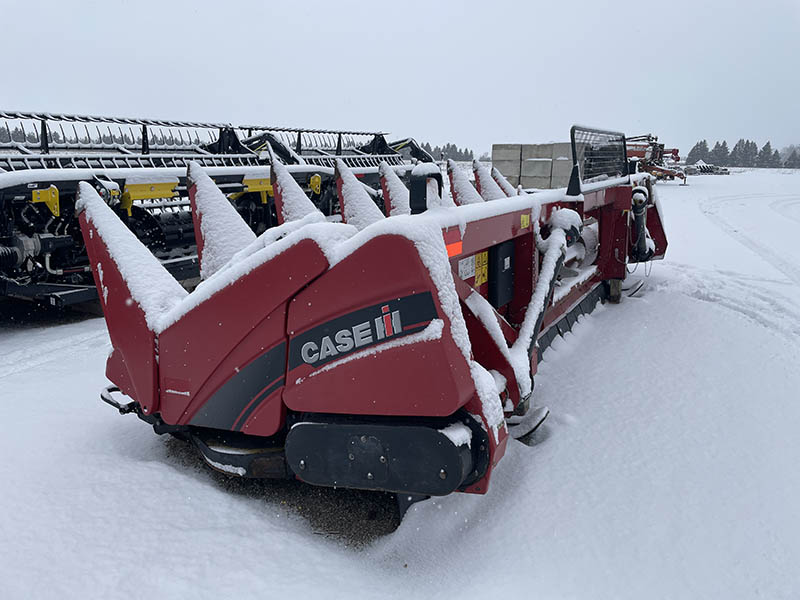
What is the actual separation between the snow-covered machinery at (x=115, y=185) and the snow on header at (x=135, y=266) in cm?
154

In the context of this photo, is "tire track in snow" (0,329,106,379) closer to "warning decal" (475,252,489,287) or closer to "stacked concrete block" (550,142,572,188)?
"warning decal" (475,252,489,287)

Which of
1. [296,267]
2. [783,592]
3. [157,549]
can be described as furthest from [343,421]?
[783,592]

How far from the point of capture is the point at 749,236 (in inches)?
386

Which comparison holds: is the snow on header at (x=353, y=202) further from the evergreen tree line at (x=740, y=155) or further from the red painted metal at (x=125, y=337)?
the evergreen tree line at (x=740, y=155)

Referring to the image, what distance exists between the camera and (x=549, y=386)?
3531 mm

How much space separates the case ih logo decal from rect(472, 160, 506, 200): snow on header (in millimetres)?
3144

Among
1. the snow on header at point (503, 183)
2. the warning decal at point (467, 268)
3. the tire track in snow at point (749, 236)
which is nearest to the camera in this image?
the warning decal at point (467, 268)

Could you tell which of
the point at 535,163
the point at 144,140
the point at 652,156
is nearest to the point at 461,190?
the point at 144,140

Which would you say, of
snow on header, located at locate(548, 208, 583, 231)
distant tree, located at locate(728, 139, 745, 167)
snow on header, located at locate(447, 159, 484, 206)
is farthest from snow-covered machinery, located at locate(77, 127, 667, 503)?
distant tree, located at locate(728, 139, 745, 167)

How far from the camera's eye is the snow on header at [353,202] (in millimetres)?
3824

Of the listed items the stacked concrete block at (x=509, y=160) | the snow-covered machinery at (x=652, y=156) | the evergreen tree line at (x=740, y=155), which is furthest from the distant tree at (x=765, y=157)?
the stacked concrete block at (x=509, y=160)

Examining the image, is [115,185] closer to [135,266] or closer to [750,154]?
[135,266]

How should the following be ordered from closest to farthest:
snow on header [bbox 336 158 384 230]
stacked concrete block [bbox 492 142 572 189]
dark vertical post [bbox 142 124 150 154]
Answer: snow on header [bbox 336 158 384 230] < dark vertical post [bbox 142 124 150 154] < stacked concrete block [bbox 492 142 572 189]

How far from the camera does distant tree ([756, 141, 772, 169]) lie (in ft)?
237
